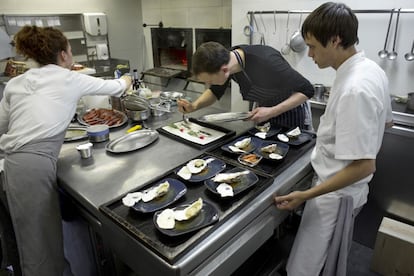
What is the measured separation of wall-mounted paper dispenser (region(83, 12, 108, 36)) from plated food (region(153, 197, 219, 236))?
11.0 feet

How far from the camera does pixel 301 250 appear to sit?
1.19 m

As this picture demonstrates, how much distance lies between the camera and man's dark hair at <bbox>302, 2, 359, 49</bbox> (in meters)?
0.91

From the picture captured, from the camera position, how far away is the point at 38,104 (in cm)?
122

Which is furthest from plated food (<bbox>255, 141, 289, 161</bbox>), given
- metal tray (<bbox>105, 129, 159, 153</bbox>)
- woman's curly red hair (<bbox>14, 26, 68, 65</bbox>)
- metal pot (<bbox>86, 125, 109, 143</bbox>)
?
woman's curly red hair (<bbox>14, 26, 68, 65</bbox>)

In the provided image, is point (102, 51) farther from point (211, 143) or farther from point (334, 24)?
point (334, 24)

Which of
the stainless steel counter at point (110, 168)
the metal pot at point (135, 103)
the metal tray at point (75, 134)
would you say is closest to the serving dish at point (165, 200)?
the stainless steel counter at point (110, 168)

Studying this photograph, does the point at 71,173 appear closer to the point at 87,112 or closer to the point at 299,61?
the point at 87,112

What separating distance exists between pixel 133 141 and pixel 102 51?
269 cm

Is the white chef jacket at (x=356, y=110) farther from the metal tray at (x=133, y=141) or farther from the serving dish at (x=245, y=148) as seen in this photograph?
the metal tray at (x=133, y=141)

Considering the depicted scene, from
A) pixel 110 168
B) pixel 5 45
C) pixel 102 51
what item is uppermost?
pixel 5 45

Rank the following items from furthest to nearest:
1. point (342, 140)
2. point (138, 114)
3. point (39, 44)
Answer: point (138, 114)
point (39, 44)
point (342, 140)

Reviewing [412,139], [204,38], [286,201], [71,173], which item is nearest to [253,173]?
[286,201]

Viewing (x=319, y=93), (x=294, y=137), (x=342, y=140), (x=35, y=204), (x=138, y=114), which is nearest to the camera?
(x=342, y=140)

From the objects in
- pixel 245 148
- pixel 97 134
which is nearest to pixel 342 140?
pixel 245 148
